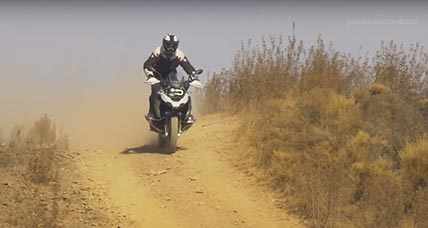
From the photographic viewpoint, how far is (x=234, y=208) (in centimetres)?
1009

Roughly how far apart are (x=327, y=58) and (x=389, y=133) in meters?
4.27

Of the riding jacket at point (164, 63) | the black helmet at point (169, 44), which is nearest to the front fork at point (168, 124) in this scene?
the riding jacket at point (164, 63)

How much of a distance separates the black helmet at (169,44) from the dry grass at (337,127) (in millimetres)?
2166

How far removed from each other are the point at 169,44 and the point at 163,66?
0.58m

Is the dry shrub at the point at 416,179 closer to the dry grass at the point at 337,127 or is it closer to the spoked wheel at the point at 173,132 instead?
the dry grass at the point at 337,127

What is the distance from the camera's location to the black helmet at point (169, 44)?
13.1 m

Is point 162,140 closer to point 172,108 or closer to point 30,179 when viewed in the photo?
point 172,108

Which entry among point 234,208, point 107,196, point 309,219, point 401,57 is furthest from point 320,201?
point 401,57

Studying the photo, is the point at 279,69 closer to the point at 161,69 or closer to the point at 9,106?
the point at 161,69

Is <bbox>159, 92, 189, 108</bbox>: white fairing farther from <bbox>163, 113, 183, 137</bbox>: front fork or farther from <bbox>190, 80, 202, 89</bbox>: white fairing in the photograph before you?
<bbox>190, 80, 202, 89</bbox>: white fairing

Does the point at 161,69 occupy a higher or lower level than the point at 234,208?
higher

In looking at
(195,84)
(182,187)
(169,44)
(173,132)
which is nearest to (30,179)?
(182,187)

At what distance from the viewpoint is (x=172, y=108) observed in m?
13.1

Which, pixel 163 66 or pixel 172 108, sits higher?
pixel 163 66
